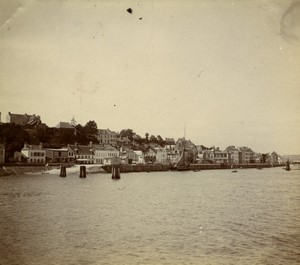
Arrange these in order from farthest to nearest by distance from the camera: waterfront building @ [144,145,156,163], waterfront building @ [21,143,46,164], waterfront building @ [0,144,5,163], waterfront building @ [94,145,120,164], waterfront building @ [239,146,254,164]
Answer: waterfront building @ [239,146,254,164], waterfront building @ [144,145,156,163], waterfront building @ [94,145,120,164], waterfront building @ [21,143,46,164], waterfront building @ [0,144,5,163]

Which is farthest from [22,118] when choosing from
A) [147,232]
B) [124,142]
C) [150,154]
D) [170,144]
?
[170,144]

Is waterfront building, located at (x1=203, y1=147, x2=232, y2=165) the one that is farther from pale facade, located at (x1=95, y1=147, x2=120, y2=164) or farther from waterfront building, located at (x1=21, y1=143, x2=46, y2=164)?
waterfront building, located at (x1=21, y1=143, x2=46, y2=164)

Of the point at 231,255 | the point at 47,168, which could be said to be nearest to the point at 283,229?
the point at 231,255

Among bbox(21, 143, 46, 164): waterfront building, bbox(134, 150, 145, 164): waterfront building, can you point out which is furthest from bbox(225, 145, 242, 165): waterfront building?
bbox(21, 143, 46, 164): waterfront building

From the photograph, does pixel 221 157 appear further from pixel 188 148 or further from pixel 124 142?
pixel 124 142

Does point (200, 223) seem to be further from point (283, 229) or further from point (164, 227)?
point (283, 229)

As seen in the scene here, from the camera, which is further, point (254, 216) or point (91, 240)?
point (254, 216)
